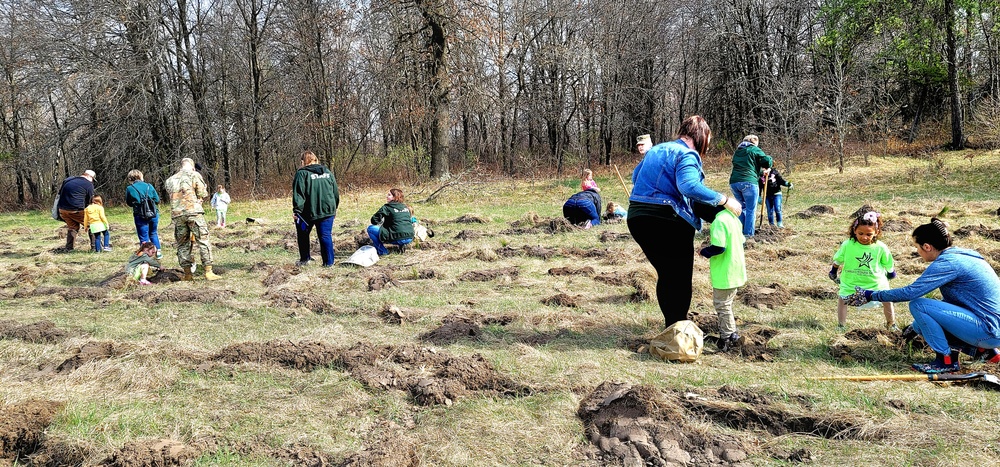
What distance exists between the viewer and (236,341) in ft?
19.1

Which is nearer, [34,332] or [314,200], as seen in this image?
[34,332]

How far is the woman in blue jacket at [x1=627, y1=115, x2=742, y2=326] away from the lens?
4.80 m

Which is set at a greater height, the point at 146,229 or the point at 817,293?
the point at 146,229

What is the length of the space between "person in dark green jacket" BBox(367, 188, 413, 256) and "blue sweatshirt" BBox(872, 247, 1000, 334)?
793cm

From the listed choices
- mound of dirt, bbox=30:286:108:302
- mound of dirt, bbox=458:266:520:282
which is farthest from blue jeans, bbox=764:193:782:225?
mound of dirt, bbox=30:286:108:302

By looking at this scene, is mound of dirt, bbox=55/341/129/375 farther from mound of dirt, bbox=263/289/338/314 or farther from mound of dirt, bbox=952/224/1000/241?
mound of dirt, bbox=952/224/1000/241

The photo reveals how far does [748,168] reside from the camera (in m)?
9.98

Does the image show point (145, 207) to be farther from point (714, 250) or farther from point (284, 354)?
point (714, 250)

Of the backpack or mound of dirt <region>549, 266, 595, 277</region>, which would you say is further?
the backpack

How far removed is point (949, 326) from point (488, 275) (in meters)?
5.49

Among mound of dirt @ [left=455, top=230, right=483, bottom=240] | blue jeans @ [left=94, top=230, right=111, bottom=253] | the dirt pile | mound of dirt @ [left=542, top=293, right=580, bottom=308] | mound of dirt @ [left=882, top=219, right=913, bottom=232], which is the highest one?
blue jeans @ [left=94, top=230, right=111, bottom=253]

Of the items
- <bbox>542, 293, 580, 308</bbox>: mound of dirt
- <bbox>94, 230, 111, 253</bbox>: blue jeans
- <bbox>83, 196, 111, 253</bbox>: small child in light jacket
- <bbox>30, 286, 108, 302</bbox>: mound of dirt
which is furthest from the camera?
<bbox>94, 230, 111, 253</bbox>: blue jeans

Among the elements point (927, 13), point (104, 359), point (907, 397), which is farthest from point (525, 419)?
point (927, 13)

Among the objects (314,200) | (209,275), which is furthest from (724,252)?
(209,275)
